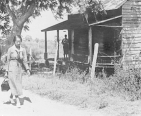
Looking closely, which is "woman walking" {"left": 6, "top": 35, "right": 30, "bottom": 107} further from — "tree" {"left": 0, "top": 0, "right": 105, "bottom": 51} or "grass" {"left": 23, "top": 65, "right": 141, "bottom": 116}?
"tree" {"left": 0, "top": 0, "right": 105, "bottom": 51}

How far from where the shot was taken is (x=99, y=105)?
7.54 meters

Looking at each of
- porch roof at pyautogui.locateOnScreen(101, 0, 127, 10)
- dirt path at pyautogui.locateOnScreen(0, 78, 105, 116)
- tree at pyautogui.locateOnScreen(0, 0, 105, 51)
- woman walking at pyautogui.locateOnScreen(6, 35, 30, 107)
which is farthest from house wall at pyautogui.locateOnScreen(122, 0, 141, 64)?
woman walking at pyautogui.locateOnScreen(6, 35, 30, 107)

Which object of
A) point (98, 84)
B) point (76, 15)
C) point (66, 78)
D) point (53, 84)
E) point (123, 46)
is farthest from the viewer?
point (76, 15)

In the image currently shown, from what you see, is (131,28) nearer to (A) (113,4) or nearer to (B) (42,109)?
(A) (113,4)

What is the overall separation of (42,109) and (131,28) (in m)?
11.0

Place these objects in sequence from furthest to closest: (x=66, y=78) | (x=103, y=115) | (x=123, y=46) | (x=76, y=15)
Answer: (x=76, y=15) → (x=123, y=46) → (x=66, y=78) → (x=103, y=115)

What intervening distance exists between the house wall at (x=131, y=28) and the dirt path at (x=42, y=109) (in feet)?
30.5


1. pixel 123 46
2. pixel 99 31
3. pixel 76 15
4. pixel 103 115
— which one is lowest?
pixel 103 115

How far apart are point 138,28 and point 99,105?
10.6 metres

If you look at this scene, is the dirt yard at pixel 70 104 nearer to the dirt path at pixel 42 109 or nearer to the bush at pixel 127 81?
the dirt path at pixel 42 109

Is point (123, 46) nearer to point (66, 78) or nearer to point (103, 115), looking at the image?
point (66, 78)

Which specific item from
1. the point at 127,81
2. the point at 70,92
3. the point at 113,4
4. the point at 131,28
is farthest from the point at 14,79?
the point at 113,4

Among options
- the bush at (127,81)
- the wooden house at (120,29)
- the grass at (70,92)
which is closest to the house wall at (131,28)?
the wooden house at (120,29)

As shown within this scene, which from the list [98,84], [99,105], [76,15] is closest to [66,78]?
[98,84]
